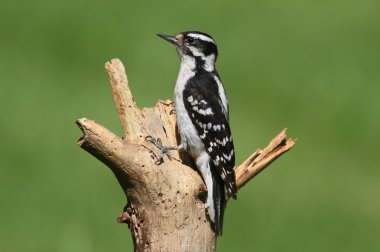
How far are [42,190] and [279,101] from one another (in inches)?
157

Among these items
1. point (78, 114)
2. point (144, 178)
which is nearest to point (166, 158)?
point (144, 178)

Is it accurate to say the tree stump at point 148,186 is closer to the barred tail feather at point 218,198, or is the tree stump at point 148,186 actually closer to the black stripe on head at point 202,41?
the barred tail feather at point 218,198

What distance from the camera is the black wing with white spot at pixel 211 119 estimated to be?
32.6 ft

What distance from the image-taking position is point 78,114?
599 inches

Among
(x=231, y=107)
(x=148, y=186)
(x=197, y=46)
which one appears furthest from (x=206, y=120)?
(x=231, y=107)

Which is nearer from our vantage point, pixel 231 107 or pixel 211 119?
pixel 211 119

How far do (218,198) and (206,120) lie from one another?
88cm

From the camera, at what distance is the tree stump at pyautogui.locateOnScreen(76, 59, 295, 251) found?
28.7ft

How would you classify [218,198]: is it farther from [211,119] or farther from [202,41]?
[202,41]

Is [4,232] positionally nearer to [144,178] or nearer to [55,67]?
[55,67]

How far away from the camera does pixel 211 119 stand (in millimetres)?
10234

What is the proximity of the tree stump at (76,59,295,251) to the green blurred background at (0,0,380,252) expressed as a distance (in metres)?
4.05

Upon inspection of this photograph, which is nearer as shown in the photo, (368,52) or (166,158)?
(166,158)

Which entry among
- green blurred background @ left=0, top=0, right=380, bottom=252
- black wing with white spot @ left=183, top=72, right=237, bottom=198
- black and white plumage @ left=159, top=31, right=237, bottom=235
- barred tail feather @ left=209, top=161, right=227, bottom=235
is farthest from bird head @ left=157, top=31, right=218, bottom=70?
green blurred background @ left=0, top=0, right=380, bottom=252
